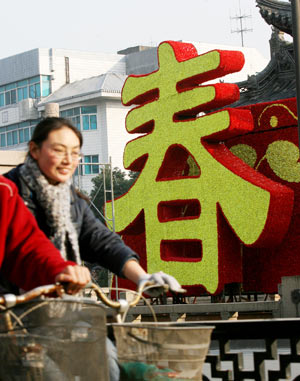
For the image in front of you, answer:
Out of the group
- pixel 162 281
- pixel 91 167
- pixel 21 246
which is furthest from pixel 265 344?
pixel 91 167

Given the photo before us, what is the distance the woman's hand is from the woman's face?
62cm

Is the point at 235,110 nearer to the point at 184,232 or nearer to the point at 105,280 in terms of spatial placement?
the point at 184,232

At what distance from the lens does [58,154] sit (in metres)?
3.29

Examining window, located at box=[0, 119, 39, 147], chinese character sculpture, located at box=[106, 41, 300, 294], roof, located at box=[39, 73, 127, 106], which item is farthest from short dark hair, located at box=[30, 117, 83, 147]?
window, located at box=[0, 119, 39, 147]

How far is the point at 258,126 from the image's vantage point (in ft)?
51.9

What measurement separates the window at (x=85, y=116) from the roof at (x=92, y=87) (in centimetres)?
113

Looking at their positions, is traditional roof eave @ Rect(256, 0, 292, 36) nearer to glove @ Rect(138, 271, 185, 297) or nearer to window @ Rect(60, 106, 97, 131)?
glove @ Rect(138, 271, 185, 297)

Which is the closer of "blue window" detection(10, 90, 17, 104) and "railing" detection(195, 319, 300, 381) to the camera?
"railing" detection(195, 319, 300, 381)

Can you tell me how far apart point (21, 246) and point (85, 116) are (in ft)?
175

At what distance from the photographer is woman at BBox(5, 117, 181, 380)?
3.27 metres

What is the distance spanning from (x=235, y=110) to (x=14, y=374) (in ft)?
42.3

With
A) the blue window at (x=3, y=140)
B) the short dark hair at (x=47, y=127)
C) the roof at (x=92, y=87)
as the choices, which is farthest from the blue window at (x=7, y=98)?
the short dark hair at (x=47, y=127)

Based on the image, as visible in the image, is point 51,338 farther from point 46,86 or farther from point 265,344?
point 46,86

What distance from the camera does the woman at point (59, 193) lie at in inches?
129
